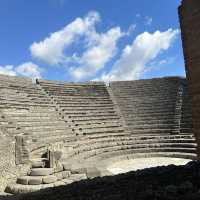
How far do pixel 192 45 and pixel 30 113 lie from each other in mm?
14119

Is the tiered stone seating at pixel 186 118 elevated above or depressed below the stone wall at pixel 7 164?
above

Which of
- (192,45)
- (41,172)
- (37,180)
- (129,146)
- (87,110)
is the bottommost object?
(37,180)

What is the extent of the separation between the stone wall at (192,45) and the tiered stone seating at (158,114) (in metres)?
10.8

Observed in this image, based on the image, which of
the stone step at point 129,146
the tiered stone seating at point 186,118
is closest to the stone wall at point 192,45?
the stone step at point 129,146

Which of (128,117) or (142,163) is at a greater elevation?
(128,117)

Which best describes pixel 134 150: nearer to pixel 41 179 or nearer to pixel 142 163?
pixel 142 163

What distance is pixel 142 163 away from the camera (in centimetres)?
1488

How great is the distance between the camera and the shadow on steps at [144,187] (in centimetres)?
449

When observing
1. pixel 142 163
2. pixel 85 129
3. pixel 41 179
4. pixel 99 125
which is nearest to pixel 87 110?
pixel 99 125

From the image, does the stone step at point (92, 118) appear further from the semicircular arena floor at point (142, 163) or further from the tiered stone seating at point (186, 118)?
the semicircular arena floor at point (142, 163)

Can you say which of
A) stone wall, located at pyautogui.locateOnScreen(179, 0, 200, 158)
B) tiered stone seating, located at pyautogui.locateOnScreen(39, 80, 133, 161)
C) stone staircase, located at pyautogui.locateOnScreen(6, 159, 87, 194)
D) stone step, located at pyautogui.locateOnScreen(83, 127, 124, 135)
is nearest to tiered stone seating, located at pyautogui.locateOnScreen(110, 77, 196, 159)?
stone step, located at pyautogui.locateOnScreen(83, 127, 124, 135)

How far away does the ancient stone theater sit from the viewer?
10.8 meters

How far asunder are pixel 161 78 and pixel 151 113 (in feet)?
16.3

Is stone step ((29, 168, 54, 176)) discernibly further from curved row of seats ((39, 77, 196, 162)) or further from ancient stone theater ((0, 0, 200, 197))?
Answer: curved row of seats ((39, 77, 196, 162))
